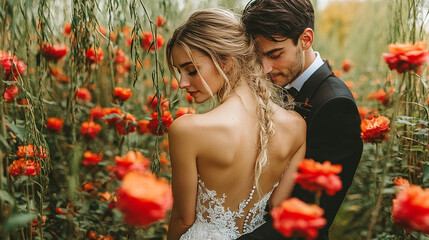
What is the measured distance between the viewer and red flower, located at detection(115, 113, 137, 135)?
1711 millimetres

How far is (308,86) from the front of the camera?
5.38 feet

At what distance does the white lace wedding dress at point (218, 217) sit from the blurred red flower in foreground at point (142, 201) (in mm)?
742

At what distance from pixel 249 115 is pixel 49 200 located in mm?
1209

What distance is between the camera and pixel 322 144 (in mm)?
1405

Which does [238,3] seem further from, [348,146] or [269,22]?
[348,146]

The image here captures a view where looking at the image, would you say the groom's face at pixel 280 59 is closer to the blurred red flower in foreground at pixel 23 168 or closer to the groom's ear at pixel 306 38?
the groom's ear at pixel 306 38

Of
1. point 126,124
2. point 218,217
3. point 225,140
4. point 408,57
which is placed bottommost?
point 218,217

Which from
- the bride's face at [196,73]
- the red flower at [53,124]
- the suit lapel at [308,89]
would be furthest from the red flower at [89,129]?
the suit lapel at [308,89]

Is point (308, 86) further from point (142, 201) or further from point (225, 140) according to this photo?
point (142, 201)

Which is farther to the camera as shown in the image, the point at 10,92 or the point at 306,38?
the point at 306,38

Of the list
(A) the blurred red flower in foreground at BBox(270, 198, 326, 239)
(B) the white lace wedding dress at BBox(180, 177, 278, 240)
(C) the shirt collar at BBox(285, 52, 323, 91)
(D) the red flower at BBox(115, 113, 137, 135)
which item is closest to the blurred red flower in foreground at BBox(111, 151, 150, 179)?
(A) the blurred red flower in foreground at BBox(270, 198, 326, 239)

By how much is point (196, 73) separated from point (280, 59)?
0.48 metres

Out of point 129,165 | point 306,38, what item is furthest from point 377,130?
point 129,165

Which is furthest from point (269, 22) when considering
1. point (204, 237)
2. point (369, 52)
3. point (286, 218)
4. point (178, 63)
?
point (369, 52)
